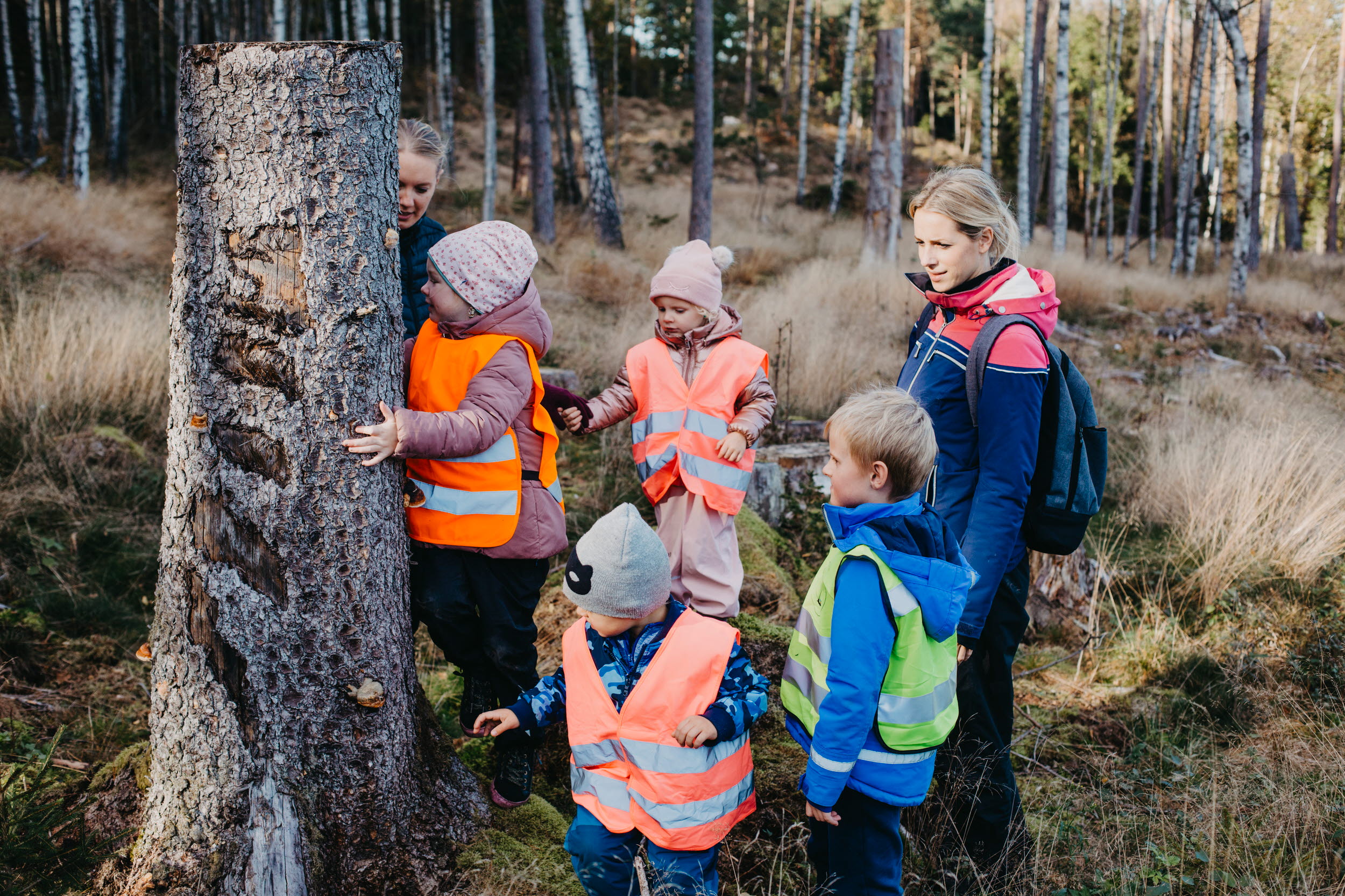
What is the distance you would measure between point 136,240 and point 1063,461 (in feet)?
41.2

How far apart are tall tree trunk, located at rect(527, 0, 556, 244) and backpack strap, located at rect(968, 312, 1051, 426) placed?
13146 mm

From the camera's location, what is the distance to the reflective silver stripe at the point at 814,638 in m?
1.94

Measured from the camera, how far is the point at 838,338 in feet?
28.3

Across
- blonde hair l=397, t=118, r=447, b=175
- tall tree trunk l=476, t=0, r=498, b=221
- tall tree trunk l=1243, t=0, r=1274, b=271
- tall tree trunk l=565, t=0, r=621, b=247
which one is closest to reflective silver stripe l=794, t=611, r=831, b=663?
blonde hair l=397, t=118, r=447, b=175

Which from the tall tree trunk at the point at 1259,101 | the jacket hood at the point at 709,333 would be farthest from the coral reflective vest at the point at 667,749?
the tall tree trunk at the point at 1259,101

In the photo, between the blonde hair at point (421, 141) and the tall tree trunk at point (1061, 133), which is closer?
the blonde hair at point (421, 141)

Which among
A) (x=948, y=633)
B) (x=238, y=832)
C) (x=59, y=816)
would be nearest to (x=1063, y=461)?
(x=948, y=633)

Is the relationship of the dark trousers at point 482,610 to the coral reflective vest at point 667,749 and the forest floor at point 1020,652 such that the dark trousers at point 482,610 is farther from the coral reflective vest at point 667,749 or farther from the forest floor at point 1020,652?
the coral reflective vest at point 667,749

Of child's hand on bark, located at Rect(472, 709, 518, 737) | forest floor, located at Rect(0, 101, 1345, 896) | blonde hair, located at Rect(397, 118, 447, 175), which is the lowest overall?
forest floor, located at Rect(0, 101, 1345, 896)

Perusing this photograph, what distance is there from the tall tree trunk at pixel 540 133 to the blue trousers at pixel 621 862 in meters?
A: 13.5

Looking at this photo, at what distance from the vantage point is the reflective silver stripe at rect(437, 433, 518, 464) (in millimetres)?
2316

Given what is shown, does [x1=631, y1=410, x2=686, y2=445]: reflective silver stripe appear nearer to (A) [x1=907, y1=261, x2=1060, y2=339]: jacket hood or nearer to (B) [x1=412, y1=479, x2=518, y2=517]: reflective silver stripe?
(B) [x1=412, y1=479, x2=518, y2=517]: reflective silver stripe

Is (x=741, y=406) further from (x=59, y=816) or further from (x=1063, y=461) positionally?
(x=59, y=816)

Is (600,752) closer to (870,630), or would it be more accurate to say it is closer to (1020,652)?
(870,630)
